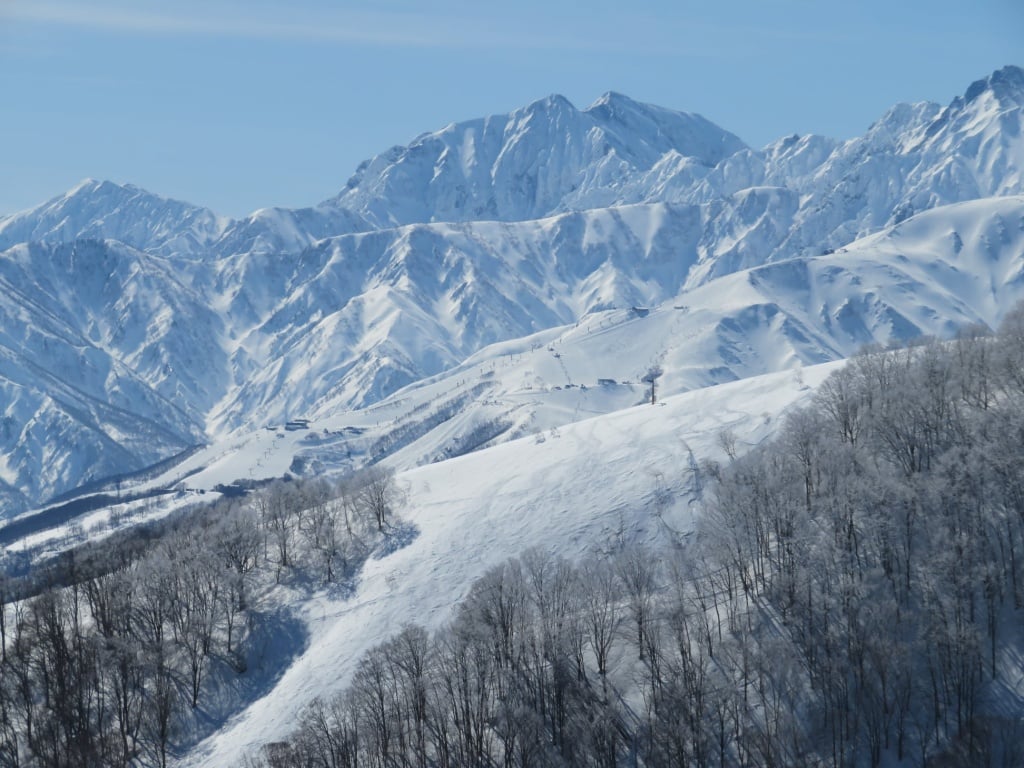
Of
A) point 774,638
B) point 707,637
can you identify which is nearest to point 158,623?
point 707,637

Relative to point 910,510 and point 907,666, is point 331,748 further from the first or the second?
point 910,510

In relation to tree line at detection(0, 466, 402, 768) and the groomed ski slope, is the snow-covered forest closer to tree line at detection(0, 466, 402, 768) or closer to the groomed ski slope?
tree line at detection(0, 466, 402, 768)

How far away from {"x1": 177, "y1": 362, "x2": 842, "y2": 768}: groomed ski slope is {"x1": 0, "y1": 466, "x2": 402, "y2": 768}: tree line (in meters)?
5.54

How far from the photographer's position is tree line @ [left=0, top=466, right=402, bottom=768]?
340 ft

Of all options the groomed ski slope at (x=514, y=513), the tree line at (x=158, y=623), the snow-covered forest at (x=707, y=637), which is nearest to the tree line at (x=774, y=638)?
the snow-covered forest at (x=707, y=637)

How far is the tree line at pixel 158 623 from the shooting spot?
104 m

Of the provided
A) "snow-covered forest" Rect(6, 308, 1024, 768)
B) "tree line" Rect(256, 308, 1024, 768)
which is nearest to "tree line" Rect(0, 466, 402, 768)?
"snow-covered forest" Rect(6, 308, 1024, 768)

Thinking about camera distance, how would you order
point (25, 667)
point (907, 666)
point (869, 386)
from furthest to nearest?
1. point (869, 386)
2. point (25, 667)
3. point (907, 666)

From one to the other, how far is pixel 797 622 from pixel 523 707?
25.4 meters

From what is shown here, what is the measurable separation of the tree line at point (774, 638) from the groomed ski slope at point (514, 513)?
5.58 meters

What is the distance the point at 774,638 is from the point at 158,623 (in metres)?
66.1

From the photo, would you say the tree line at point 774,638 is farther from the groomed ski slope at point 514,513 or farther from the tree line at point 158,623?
the tree line at point 158,623

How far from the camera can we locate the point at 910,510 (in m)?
102

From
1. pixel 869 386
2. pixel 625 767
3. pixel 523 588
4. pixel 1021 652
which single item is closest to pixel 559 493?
pixel 523 588
